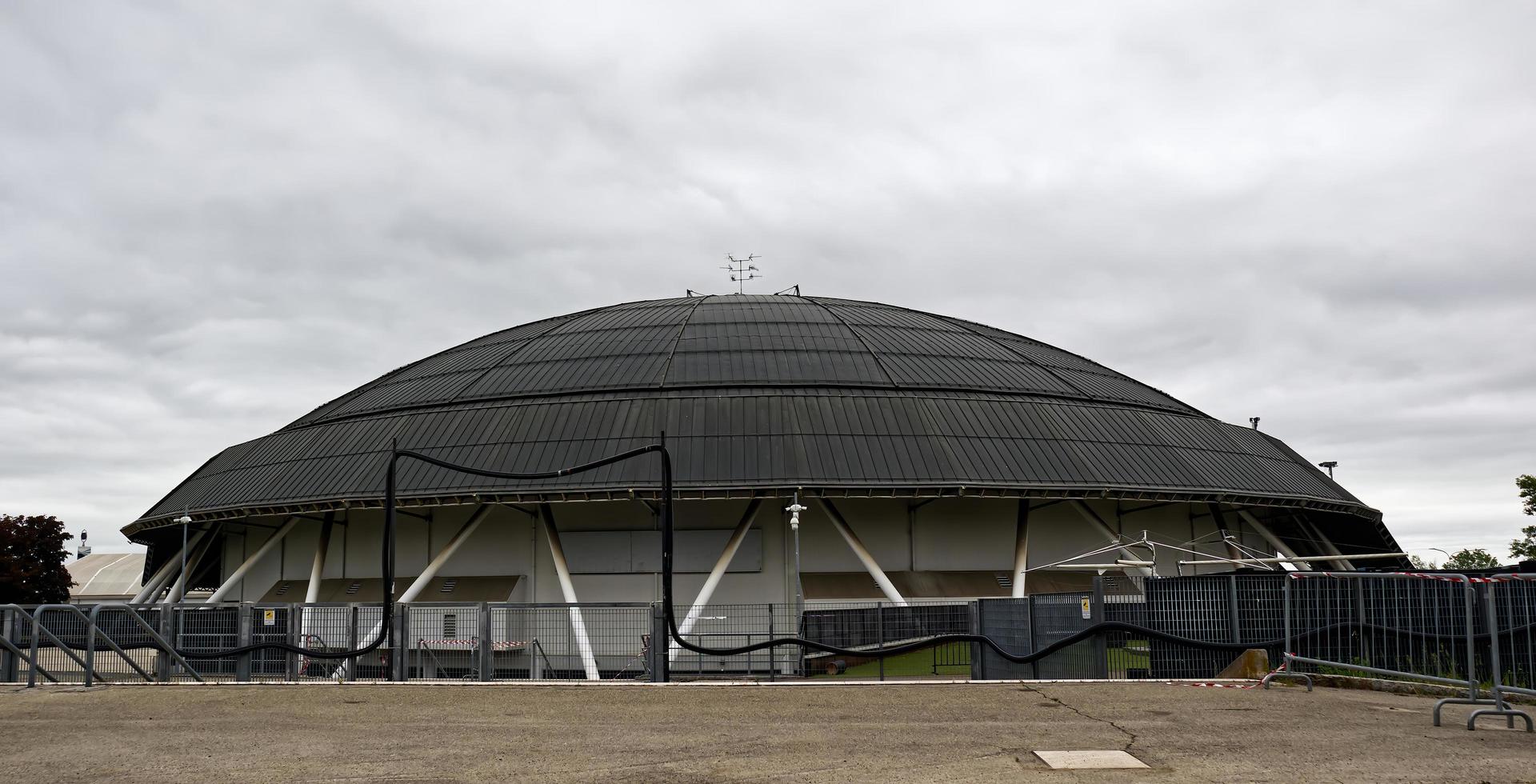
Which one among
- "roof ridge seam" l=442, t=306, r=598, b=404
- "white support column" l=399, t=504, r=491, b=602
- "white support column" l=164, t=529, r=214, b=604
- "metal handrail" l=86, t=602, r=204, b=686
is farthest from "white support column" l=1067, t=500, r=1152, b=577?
"white support column" l=164, t=529, r=214, b=604

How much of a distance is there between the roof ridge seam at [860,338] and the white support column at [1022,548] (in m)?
5.84

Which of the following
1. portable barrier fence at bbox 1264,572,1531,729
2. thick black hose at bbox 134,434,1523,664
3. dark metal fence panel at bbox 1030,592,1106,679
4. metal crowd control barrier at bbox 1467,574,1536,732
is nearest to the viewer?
metal crowd control barrier at bbox 1467,574,1536,732

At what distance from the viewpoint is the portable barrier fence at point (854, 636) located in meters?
20.5

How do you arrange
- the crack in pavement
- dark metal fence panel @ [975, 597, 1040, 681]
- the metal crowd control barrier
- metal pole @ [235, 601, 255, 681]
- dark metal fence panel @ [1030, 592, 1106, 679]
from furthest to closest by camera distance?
metal pole @ [235, 601, 255, 681], dark metal fence panel @ [975, 597, 1040, 681], dark metal fence panel @ [1030, 592, 1106, 679], the metal crowd control barrier, the crack in pavement

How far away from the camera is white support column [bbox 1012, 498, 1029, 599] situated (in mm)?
33406

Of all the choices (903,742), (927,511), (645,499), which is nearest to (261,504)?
(645,499)

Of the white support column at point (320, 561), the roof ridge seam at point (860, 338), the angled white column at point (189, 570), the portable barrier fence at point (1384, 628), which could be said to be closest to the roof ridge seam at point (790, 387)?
the roof ridge seam at point (860, 338)

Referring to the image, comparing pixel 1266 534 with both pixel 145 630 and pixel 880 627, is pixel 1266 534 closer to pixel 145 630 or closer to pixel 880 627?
pixel 880 627

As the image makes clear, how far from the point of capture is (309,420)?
44625mm

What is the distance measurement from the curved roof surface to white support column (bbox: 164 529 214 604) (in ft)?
6.26

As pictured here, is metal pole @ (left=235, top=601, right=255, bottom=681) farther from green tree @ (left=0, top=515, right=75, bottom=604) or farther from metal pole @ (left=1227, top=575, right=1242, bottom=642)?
green tree @ (left=0, top=515, right=75, bottom=604)

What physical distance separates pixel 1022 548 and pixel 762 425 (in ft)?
26.0

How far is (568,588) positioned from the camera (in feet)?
106

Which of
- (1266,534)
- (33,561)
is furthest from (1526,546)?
(33,561)
